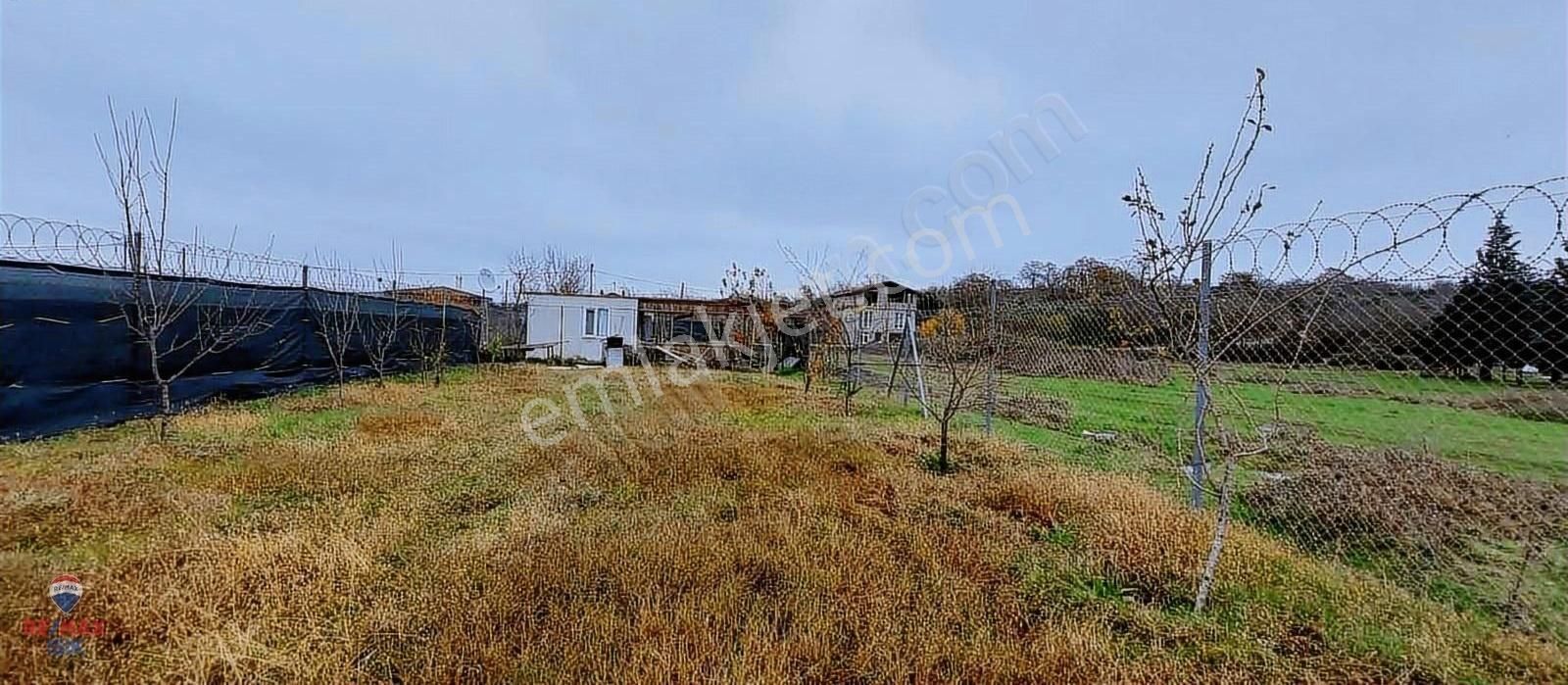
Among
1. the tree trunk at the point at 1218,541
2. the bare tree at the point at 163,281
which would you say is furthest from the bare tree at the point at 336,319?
the tree trunk at the point at 1218,541

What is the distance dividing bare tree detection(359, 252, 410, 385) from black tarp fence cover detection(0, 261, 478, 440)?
163 centimetres

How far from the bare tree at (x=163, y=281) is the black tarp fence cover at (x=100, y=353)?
0.10 feet

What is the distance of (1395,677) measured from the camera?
178 centimetres

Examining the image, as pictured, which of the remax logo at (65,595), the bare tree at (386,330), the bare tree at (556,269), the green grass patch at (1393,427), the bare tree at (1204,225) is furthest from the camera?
the bare tree at (556,269)

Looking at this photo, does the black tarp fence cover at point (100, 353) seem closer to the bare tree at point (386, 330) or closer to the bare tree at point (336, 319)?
the bare tree at point (336, 319)

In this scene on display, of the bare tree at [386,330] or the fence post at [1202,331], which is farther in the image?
the bare tree at [386,330]

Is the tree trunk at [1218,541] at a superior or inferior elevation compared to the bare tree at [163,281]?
inferior

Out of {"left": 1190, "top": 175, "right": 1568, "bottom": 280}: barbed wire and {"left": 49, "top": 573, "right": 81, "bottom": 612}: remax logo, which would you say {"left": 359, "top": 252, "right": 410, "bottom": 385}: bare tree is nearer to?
{"left": 49, "top": 573, "right": 81, "bottom": 612}: remax logo

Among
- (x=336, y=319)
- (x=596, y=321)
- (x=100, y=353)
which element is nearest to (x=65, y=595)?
(x=100, y=353)

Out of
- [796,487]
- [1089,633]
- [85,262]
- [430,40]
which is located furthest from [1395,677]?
[85,262]

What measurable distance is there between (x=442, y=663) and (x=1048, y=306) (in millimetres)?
5581

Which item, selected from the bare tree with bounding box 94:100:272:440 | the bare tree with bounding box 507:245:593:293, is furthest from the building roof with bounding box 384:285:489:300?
the bare tree with bounding box 94:100:272:440

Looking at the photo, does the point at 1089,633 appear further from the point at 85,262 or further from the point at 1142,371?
the point at 85,262

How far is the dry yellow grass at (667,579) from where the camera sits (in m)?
1.87
